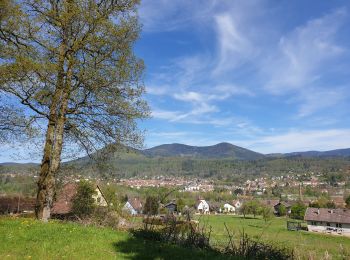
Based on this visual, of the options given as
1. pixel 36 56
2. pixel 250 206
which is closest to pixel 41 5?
pixel 36 56

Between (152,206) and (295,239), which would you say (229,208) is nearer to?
(295,239)

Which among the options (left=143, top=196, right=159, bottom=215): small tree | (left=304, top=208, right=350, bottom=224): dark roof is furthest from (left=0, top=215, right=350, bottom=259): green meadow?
(left=304, top=208, right=350, bottom=224): dark roof

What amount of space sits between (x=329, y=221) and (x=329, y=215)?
174 centimetres

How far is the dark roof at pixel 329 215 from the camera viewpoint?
262ft

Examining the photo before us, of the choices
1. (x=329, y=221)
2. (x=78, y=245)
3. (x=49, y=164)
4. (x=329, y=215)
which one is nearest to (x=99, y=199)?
(x=49, y=164)

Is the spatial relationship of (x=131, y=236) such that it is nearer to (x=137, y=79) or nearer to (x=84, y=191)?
(x=137, y=79)

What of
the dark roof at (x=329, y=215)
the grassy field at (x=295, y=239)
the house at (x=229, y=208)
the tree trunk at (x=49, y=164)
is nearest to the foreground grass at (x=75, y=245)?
the grassy field at (x=295, y=239)

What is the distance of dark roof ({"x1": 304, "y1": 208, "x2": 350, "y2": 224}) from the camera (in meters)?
79.8

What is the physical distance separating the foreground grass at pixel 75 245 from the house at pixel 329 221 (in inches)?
3098

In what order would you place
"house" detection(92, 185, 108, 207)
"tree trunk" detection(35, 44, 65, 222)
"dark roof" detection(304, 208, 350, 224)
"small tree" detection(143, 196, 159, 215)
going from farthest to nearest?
"dark roof" detection(304, 208, 350, 224) → "house" detection(92, 185, 108, 207) → "tree trunk" detection(35, 44, 65, 222) → "small tree" detection(143, 196, 159, 215)

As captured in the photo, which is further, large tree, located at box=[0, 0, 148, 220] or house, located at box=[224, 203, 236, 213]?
house, located at box=[224, 203, 236, 213]

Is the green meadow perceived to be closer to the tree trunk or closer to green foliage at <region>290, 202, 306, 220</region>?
the tree trunk

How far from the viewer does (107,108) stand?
13.7 metres

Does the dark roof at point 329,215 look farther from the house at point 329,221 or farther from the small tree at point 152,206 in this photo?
the small tree at point 152,206
